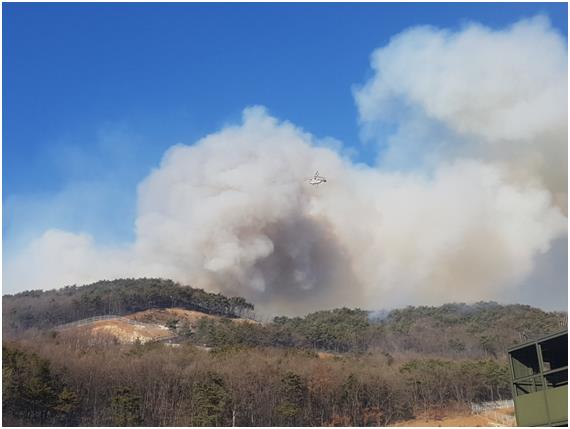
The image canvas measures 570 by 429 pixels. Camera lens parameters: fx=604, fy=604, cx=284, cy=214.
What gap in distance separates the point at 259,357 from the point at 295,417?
49.4 feet

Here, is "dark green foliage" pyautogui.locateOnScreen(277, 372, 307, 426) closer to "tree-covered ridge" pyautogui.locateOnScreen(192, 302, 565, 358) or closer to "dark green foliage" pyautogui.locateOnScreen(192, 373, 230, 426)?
"dark green foliage" pyautogui.locateOnScreen(192, 373, 230, 426)

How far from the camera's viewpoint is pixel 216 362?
6350cm

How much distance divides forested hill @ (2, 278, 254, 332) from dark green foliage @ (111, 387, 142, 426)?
55.3 m

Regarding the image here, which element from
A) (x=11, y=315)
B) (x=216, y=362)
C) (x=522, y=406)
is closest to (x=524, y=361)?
(x=522, y=406)

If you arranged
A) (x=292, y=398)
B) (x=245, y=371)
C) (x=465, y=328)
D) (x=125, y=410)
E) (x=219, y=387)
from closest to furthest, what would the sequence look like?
(x=125, y=410), (x=219, y=387), (x=292, y=398), (x=245, y=371), (x=465, y=328)

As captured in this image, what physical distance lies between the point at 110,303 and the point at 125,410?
63599 mm

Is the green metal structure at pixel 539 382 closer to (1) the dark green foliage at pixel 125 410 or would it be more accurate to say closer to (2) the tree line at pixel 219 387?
(2) the tree line at pixel 219 387

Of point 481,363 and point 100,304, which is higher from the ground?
point 100,304

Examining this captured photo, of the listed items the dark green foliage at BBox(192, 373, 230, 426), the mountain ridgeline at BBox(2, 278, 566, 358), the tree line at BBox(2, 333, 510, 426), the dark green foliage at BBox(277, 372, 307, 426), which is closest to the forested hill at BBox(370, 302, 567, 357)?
the mountain ridgeline at BBox(2, 278, 566, 358)

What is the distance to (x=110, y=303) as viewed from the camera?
353 feet

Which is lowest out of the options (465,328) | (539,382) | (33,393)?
(539,382)

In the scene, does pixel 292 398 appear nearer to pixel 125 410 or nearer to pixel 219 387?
pixel 219 387

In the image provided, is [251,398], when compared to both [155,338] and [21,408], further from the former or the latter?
[155,338]

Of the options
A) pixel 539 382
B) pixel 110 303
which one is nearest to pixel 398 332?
pixel 110 303
